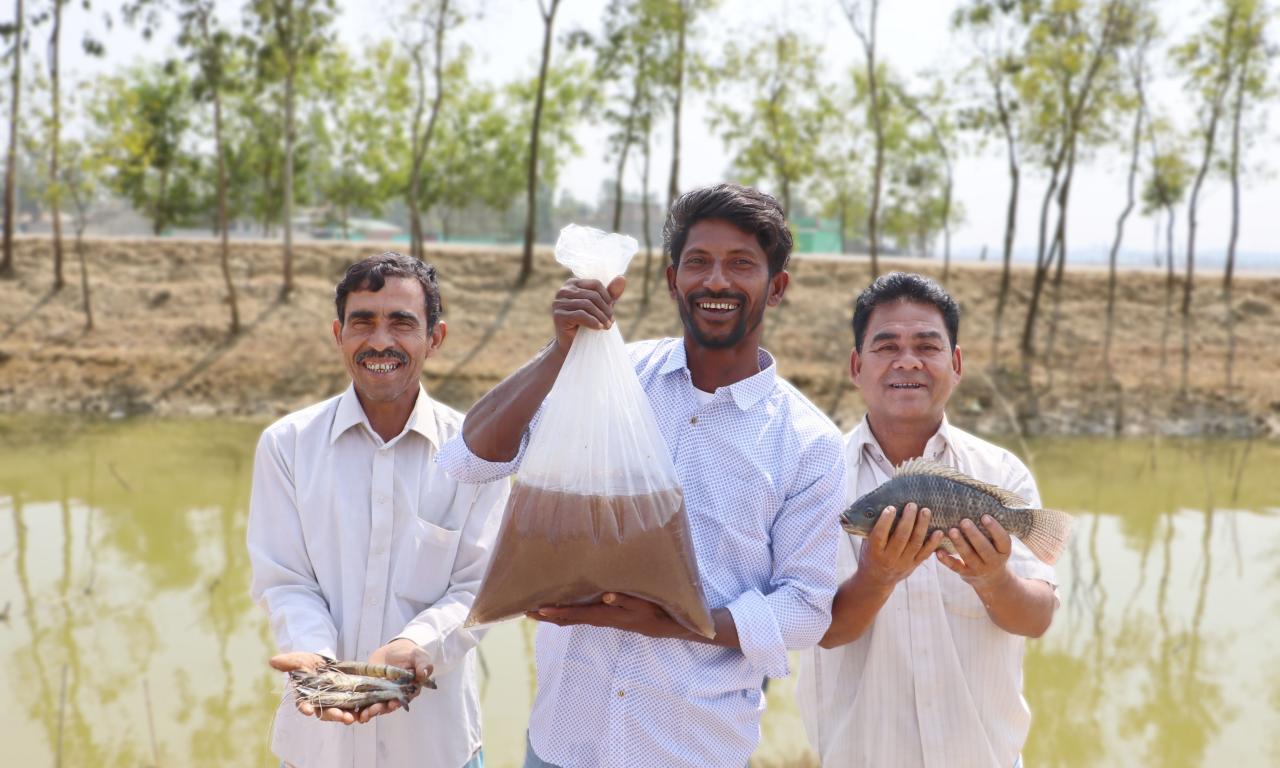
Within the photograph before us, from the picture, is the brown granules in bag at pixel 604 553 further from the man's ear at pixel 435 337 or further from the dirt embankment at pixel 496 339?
the dirt embankment at pixel 496 339

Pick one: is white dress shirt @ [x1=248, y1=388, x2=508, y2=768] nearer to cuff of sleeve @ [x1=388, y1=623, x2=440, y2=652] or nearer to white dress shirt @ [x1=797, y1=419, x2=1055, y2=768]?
cuff of sleeve @ [x1=388, y1=623, x2=440, y2=652]

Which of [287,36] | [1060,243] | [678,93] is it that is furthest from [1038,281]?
[287,36]

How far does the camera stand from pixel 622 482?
203cm

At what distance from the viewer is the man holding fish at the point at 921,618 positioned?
245cm

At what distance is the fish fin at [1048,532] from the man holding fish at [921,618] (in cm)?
1

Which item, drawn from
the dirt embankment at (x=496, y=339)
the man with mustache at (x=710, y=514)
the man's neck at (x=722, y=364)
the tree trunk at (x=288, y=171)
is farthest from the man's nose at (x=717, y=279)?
the tree trunk at (x=288, y=171)

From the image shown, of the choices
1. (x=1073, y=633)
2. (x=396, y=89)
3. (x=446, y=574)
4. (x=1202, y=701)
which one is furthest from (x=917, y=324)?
(x=396, y=89)

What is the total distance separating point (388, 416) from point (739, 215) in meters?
1.05

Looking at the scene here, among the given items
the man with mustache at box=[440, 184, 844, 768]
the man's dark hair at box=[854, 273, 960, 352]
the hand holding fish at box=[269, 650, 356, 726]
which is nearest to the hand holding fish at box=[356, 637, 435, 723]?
the hand holding fish at box=[269, 650, 356, 726]

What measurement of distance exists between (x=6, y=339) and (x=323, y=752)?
62.6 ft

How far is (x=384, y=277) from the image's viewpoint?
2.63 meters

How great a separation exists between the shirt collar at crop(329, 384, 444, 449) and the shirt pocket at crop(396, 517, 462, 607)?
0.71 feet

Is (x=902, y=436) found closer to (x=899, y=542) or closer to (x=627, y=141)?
(x=899, y=542)

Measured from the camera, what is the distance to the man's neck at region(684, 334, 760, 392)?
2.24m
